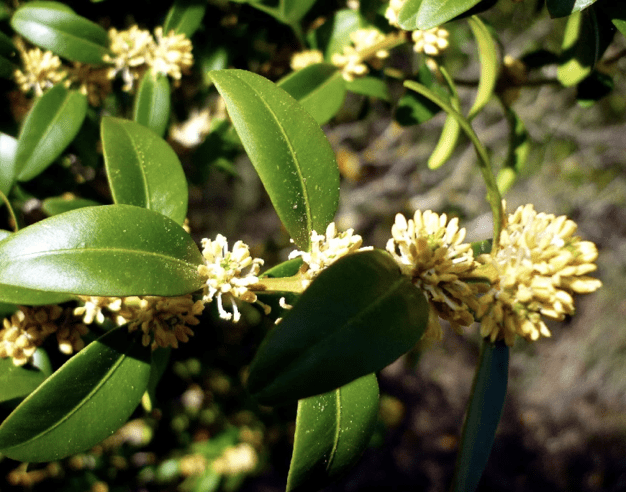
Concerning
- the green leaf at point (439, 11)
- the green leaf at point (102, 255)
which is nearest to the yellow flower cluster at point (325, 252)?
the green leaf at point (102, 255)

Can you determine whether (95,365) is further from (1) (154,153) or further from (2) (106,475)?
(2) (106,475)

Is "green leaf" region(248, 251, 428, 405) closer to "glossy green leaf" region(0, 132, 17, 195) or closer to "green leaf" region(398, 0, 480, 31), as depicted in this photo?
"green leaf" region(398, 0, 480, 31)

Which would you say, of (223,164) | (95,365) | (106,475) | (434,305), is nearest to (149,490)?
(106,475)

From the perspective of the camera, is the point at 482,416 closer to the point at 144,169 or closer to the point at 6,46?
the point at 144,169

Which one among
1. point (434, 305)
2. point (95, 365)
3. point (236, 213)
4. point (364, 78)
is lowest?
point (236, 213)

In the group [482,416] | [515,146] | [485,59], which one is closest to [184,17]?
[485,59]

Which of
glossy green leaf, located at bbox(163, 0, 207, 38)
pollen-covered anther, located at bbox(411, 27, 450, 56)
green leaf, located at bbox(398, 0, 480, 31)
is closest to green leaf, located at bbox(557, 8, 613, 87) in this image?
pollen-covered anther, located at bbox(411, 27, 450, 56)

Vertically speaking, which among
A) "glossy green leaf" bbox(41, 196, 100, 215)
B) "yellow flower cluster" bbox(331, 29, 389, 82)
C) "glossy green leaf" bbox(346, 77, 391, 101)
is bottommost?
"glossy green leaf" bbox(41, 196, 100, 215)

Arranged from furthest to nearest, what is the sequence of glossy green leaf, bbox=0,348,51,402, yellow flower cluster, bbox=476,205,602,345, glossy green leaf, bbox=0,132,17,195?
glossy green leaf, bbox=0,132,17,195, glossy green leaf, bbox=0,348,51,402, yellow flower cluster, bbox=476,205,602,345
